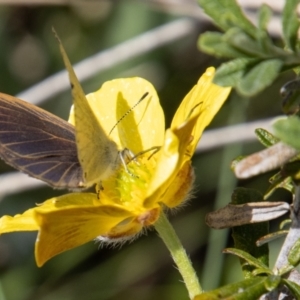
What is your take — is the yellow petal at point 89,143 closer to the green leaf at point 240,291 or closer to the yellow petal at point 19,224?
the yellow petal at point 19,224

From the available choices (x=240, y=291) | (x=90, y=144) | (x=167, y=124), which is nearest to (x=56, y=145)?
(x=90, y=144)

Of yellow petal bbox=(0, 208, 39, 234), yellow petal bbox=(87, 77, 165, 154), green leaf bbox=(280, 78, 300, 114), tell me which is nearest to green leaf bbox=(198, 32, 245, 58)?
green leaf bbox=(280, 78, 300, 114)

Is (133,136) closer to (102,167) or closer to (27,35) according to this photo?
(102,167)

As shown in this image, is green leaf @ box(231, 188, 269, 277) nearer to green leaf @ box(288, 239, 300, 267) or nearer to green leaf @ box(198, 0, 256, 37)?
green leaf @ box(288, 239, 300, 267)

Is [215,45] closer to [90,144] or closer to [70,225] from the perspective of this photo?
[70,225]

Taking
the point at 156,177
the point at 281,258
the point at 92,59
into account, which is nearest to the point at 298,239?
the point at 281,258

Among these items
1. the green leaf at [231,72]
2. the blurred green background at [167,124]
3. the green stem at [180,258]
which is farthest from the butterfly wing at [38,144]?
the blurred green background at [167,124]
